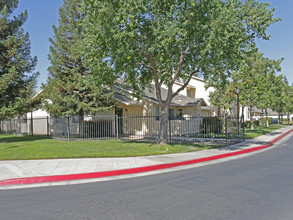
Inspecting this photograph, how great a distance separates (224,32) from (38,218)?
1017 centimetres

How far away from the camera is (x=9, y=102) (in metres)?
16.1

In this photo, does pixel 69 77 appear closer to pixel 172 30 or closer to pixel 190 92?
pixel 172 30

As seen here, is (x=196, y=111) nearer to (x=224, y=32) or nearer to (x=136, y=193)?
(x=224, y=32)

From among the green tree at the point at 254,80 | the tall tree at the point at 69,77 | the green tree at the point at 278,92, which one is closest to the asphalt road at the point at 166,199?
the tall tree at the point at 69,77

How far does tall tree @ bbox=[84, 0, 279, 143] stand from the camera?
1072 cm

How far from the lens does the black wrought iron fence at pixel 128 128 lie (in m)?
17.7

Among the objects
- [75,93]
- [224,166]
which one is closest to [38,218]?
[224,166]

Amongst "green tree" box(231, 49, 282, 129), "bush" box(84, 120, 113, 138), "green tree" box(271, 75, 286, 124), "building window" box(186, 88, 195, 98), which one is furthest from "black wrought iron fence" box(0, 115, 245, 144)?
"green tree" box(271, 75, 286, 124)

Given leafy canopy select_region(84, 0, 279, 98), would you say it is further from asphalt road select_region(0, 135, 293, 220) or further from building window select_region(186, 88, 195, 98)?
building window select_region(186, 88, 195, 98)

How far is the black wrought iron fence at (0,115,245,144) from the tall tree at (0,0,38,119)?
3363mm

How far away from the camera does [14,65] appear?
16.5m

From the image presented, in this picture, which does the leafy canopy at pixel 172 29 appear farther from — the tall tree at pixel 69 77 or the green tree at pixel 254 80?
the green tree at pixel 254 80

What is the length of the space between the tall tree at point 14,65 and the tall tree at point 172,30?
21.0ft

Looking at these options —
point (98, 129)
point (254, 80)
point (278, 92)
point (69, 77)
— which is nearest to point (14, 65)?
point (69, 77)
